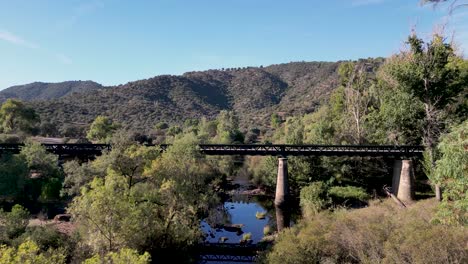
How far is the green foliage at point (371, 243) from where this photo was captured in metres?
13.2

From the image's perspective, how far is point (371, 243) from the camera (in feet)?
50.8

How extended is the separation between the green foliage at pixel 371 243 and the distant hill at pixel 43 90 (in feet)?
504

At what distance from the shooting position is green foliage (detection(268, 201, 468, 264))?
13203mm

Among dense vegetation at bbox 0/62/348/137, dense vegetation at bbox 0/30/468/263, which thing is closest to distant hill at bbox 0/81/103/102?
dense vegetation at bbox 0/62/348/137

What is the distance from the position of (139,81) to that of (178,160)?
115691mm

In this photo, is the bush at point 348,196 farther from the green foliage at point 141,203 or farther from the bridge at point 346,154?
the green foliage at point 141,203

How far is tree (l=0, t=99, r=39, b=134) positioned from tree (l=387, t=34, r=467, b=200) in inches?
2510

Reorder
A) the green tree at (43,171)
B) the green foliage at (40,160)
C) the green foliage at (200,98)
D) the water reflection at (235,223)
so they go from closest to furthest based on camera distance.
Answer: the water reflection at (235,223) → the green tree at (43,171) → the green foliage at (40,160) → the green foliage at (200,98)

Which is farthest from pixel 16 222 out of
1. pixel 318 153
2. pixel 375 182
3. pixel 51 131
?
pixel 51 131

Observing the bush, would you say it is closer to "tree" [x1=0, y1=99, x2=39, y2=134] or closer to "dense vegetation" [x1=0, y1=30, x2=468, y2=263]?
"dense vegetation" [x1=0, y1=30, x2=468, y2=263]

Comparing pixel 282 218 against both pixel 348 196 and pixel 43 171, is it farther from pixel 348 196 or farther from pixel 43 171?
pixel 43 171

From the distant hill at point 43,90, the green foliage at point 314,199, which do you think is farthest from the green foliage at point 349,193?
the distant hill at point 43,90

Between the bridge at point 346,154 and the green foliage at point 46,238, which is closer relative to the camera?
the green foliage at point 46,238

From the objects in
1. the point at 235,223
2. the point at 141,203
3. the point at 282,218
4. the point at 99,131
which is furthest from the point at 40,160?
the point at 99,131
